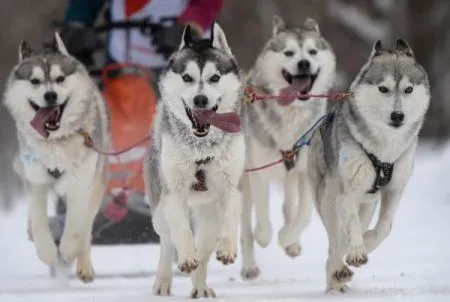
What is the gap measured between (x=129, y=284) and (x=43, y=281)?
626 mm

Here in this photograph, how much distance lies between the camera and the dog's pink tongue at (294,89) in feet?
21.4

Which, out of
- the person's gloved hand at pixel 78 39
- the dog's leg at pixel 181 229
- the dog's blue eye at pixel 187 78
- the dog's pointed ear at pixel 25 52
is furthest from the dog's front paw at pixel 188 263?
the person's gloved hand at pixel 78 39

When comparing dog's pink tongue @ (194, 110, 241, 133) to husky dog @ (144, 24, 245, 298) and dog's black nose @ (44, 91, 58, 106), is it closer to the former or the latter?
husky dog @ (144, 24, 245, 298)

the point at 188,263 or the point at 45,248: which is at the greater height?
the point at 188,263

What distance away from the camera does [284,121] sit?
652cm

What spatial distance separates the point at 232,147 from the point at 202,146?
5.4 inches

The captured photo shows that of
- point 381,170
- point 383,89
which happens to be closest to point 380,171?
point 381,170

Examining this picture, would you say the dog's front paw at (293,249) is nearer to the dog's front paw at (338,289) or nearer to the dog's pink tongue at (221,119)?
the dog's front paw at (338,289)

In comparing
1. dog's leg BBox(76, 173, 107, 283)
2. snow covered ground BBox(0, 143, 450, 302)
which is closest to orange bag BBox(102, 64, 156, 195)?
snow covered ground BBox(0, 143, 450, 302)

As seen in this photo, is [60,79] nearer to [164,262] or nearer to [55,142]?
[55,142]

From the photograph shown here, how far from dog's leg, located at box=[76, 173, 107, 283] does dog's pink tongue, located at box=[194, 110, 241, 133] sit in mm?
1269

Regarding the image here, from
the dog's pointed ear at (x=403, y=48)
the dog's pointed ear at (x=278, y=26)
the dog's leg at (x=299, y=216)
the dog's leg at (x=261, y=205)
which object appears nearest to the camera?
the dog's pointed ear at (x=403, y=48)

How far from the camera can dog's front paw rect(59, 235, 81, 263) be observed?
6.20m

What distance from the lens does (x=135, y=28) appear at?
304 inches
